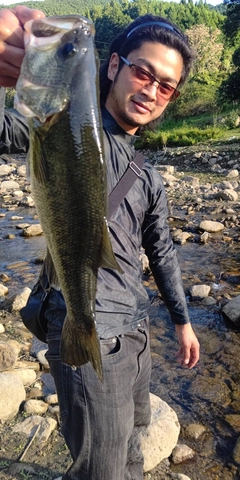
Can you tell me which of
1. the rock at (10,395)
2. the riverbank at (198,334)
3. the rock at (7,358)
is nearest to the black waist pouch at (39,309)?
the riverbank at (198,334)

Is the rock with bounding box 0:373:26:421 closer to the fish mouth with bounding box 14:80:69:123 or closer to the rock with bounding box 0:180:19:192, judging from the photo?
the fish mouth with bounding box 14:80:69:123

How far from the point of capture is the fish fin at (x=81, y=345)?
2.18 m

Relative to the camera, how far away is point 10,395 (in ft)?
13.3

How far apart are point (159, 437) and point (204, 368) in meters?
1.86

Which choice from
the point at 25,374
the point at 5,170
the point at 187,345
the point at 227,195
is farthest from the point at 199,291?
the point at 5,170

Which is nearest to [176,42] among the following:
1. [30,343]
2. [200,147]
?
[30,343]

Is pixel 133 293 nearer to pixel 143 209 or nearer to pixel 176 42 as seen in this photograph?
pixel 143 209

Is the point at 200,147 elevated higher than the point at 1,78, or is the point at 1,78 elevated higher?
the point at 1,78

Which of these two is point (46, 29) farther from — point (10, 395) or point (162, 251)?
point (10, 395)

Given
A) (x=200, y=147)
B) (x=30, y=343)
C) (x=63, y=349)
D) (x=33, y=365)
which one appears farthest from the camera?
(x=200, y=147)

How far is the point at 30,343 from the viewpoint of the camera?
5.62 metres

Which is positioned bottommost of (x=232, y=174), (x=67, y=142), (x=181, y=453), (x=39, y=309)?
(x=232, y=174)

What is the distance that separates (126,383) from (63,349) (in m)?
0.53

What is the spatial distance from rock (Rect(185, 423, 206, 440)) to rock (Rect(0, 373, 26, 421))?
1.62m
